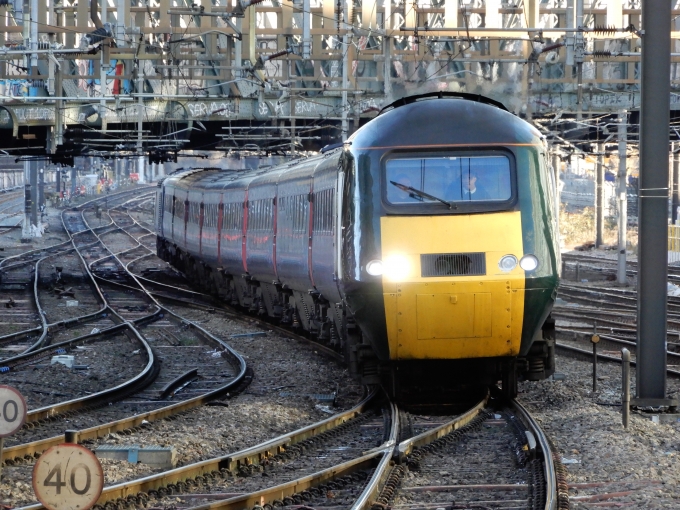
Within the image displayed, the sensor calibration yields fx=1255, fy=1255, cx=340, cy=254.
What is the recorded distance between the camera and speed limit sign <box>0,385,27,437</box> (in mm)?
7137

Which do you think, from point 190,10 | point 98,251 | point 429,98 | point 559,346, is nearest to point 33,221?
point 98,251

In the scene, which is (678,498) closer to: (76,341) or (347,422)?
(347,422)

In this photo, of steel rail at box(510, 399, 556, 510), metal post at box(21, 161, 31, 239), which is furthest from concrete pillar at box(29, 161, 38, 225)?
steel rail at box(510, 399, 556, 510)

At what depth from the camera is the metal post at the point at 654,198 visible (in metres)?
12.1

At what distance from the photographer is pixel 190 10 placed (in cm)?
2528

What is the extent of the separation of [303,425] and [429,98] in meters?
3.68

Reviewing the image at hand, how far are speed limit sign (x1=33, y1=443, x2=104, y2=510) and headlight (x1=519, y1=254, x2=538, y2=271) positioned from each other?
627 cm

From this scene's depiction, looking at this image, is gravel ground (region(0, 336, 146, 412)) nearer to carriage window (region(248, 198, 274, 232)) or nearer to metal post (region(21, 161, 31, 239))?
carriage window (region(248, 198, 274, 232))

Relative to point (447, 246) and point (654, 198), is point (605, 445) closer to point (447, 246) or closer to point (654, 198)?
point (447, 246)

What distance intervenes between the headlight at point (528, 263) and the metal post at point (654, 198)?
4.52ft

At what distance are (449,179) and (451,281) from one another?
98 cm

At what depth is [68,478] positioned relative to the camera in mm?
5953

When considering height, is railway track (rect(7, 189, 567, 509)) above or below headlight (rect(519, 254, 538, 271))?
below

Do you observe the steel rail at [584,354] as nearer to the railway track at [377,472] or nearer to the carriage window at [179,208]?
the railway track at [377,472]
